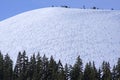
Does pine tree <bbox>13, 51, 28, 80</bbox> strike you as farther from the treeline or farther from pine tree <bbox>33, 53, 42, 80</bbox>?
pine tree <bbox>33, 53, 42, 80</bbox>

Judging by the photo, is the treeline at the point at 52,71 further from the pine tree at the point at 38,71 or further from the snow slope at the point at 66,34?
the snow slope at the point at 66,34

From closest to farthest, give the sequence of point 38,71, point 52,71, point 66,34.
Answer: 1. point 52,71
2. point 38,71
3. point 66,34

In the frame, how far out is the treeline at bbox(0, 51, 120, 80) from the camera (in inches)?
2218

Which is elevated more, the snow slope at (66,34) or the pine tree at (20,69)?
the snow slope at (66,34)

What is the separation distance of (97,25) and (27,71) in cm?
3979

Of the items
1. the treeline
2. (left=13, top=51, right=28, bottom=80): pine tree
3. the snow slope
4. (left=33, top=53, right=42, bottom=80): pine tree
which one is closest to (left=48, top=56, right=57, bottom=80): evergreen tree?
the treeline

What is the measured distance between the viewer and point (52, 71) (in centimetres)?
5794

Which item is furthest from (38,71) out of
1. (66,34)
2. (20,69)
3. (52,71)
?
(66,34)

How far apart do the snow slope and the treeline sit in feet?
41.1

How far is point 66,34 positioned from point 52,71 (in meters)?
30.7

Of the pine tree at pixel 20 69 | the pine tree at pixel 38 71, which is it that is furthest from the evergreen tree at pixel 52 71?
the pine tree at pixel 20 69

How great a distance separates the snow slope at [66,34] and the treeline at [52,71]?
12526mm

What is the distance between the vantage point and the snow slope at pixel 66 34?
251 feet

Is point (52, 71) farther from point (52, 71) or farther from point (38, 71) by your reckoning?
point (38, 71)
